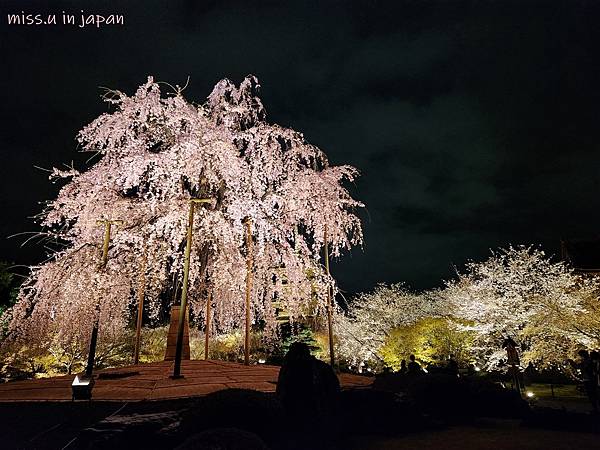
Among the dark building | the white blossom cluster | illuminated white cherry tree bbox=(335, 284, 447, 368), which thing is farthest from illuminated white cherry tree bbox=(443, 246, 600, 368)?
the dark building

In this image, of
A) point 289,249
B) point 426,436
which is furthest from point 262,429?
point 289,249

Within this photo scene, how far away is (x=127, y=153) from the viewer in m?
15.9

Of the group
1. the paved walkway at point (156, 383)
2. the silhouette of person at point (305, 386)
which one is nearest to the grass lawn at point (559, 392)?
the paved walkway at point (156, 383)

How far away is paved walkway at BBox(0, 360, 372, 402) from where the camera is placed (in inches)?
412

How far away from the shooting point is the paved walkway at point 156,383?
1046 cm

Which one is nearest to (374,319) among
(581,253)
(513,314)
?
(513,314)

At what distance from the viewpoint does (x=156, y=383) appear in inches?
465

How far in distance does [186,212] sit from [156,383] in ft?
19.8

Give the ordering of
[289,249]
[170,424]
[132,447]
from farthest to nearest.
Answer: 1. [289,249]
2. [170,424]
3. [132,447]

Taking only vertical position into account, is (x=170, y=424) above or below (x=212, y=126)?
below

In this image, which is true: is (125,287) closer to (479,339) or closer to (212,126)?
(212,126)

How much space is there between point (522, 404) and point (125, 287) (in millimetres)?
13644

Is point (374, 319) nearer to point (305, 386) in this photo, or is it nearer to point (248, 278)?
point (248, 278)

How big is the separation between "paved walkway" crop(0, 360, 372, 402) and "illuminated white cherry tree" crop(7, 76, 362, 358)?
2.41 metres
